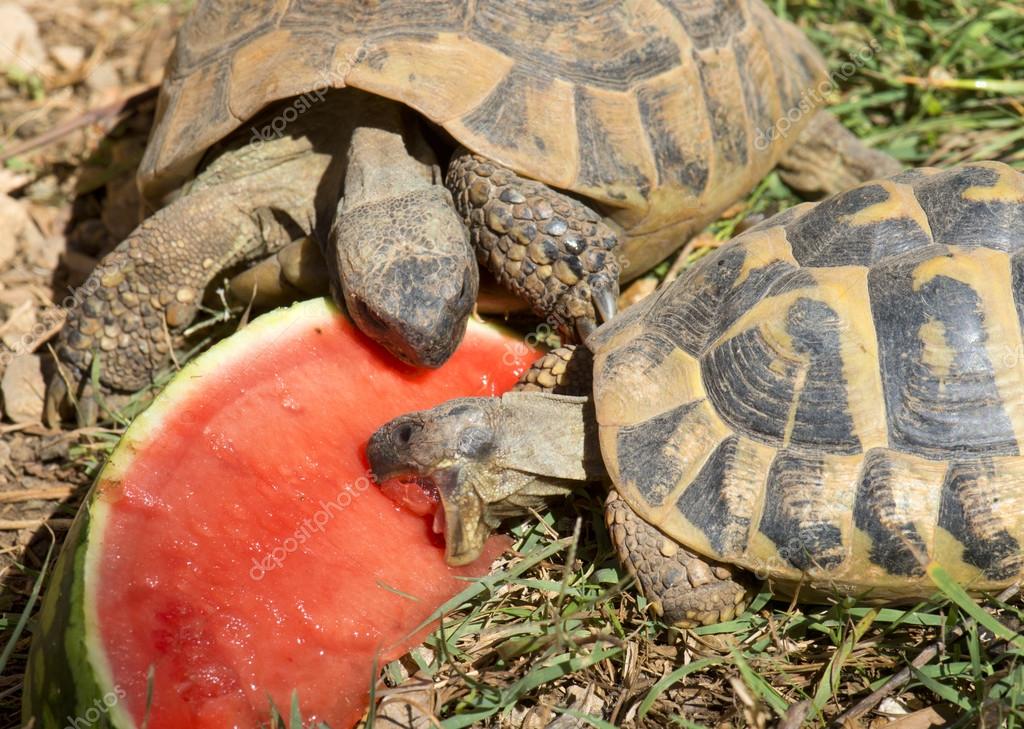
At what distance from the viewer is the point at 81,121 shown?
5340 mm

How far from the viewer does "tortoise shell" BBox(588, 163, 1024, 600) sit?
2.62 meters

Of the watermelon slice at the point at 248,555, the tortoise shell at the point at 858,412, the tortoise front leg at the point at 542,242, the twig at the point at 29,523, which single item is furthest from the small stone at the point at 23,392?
the tortoise shell at the point at 858,412

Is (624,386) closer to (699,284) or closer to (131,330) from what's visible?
(699,284)

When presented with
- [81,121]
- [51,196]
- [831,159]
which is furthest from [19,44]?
[831,159]

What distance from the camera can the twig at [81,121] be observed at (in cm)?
522

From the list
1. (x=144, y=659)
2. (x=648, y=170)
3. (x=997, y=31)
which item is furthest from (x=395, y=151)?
(x=997, y=31)

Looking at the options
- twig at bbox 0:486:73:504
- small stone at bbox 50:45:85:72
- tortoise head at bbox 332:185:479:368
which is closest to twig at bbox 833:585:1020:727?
tortoise head at bbox 332:185:479:368

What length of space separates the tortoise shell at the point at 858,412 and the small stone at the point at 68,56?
14.4 feet

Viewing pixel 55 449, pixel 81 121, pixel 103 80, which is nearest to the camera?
pixel 55 449

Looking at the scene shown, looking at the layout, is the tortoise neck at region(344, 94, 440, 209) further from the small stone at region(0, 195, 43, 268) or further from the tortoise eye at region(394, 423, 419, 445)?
the small stone at region(0, 195, 43, 268)

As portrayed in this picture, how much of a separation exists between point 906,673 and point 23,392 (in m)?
3.46

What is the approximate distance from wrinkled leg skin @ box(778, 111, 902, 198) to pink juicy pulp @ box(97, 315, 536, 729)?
235 cm

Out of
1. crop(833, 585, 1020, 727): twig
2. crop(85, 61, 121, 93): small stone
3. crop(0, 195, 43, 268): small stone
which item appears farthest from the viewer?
crop(85, 61, 121, 93): small stone

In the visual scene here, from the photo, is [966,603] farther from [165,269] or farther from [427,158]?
[165,269]
